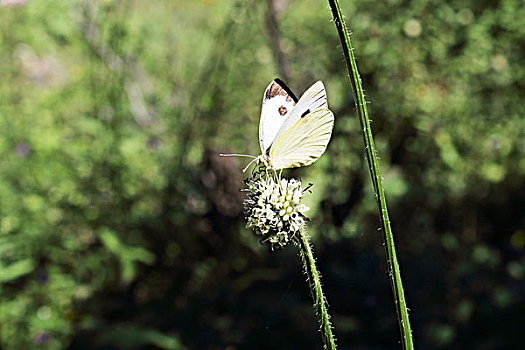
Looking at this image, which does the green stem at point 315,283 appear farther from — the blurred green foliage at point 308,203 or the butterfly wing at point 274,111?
the blurred green foliage at point 308,203

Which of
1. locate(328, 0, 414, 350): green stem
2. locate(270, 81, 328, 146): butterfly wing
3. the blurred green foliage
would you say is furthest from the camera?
→ the blurred green foliage

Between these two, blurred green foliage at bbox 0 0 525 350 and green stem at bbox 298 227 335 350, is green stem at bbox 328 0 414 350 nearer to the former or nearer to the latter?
green stem at bbox 298 227 335 350

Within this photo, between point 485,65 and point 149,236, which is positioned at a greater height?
point 485,65

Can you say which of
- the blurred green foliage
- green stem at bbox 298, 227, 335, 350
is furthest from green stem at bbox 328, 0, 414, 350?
the blurred green foliage

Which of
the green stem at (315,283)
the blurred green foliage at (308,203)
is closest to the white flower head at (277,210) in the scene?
the green stem at (315,283)

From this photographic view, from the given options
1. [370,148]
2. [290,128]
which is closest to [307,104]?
[290,128]

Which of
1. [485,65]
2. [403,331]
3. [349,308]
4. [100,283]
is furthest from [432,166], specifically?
[403,331]

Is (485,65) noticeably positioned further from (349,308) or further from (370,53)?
(349,308)
